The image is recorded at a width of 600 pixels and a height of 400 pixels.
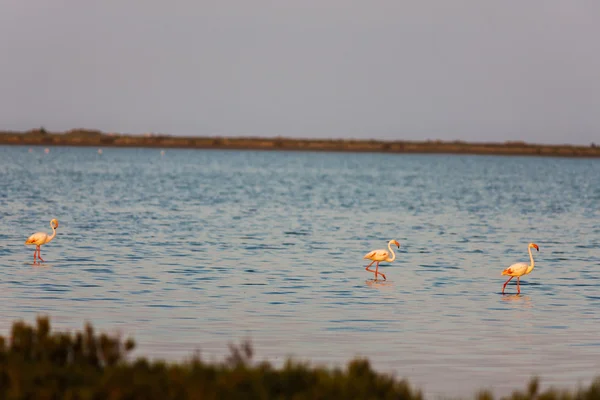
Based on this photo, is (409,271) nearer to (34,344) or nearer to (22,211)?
(34,344)

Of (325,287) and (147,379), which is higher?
(147,379)

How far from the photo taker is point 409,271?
2603 cm

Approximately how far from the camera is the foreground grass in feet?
25.9

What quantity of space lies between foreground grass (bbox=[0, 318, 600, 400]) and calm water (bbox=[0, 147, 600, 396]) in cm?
255

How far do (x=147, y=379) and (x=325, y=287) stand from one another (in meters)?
14.0

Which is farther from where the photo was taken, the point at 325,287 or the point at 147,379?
the point at 325,287

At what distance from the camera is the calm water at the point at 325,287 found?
1459 cm

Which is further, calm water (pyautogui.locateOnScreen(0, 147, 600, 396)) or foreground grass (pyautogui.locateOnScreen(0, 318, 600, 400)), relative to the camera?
calm water (pyautogui.locateOnScreen(0, 147, 600, 396))

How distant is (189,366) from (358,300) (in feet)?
37.9

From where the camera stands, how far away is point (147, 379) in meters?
8.20

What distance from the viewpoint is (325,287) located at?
22047mm

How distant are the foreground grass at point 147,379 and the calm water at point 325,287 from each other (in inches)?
100

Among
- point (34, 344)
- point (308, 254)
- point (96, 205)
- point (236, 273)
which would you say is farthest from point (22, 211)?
point (34, 344)

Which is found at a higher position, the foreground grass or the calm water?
the foreground grass
